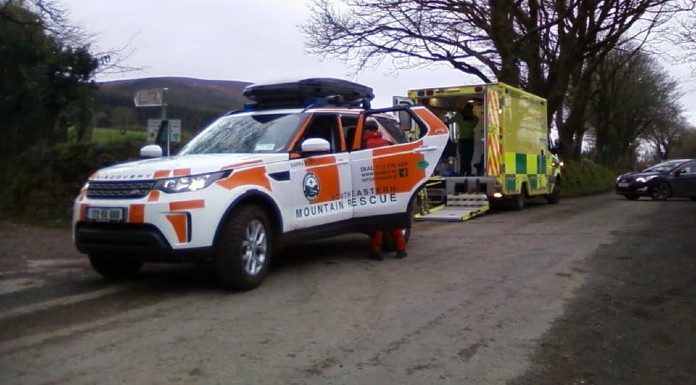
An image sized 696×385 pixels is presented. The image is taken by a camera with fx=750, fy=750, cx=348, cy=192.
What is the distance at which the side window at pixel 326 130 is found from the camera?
29.1 feet

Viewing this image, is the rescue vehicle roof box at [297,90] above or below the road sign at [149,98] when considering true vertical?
below

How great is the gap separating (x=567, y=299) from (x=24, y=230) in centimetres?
915

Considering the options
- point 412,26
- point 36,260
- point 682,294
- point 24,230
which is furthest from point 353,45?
point 682,294

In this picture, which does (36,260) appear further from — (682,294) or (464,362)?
(682,294)

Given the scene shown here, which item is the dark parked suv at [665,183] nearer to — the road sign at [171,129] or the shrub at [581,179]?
the shrub at [581,179]

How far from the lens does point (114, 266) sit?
817 cm

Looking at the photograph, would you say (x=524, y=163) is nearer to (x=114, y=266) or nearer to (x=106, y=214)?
(x=114, y=266)

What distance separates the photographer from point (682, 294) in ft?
24.5

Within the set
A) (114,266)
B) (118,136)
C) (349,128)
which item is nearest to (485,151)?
(349,128)

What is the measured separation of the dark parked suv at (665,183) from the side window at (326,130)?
59.3 feet

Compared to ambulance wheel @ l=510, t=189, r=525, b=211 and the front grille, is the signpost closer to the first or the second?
the front grille

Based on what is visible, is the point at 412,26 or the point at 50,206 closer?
the point at 50,206

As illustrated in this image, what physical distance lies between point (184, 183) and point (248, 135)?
1.70 metres

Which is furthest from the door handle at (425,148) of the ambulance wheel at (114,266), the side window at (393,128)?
the ambulance wheel at (114,266)
